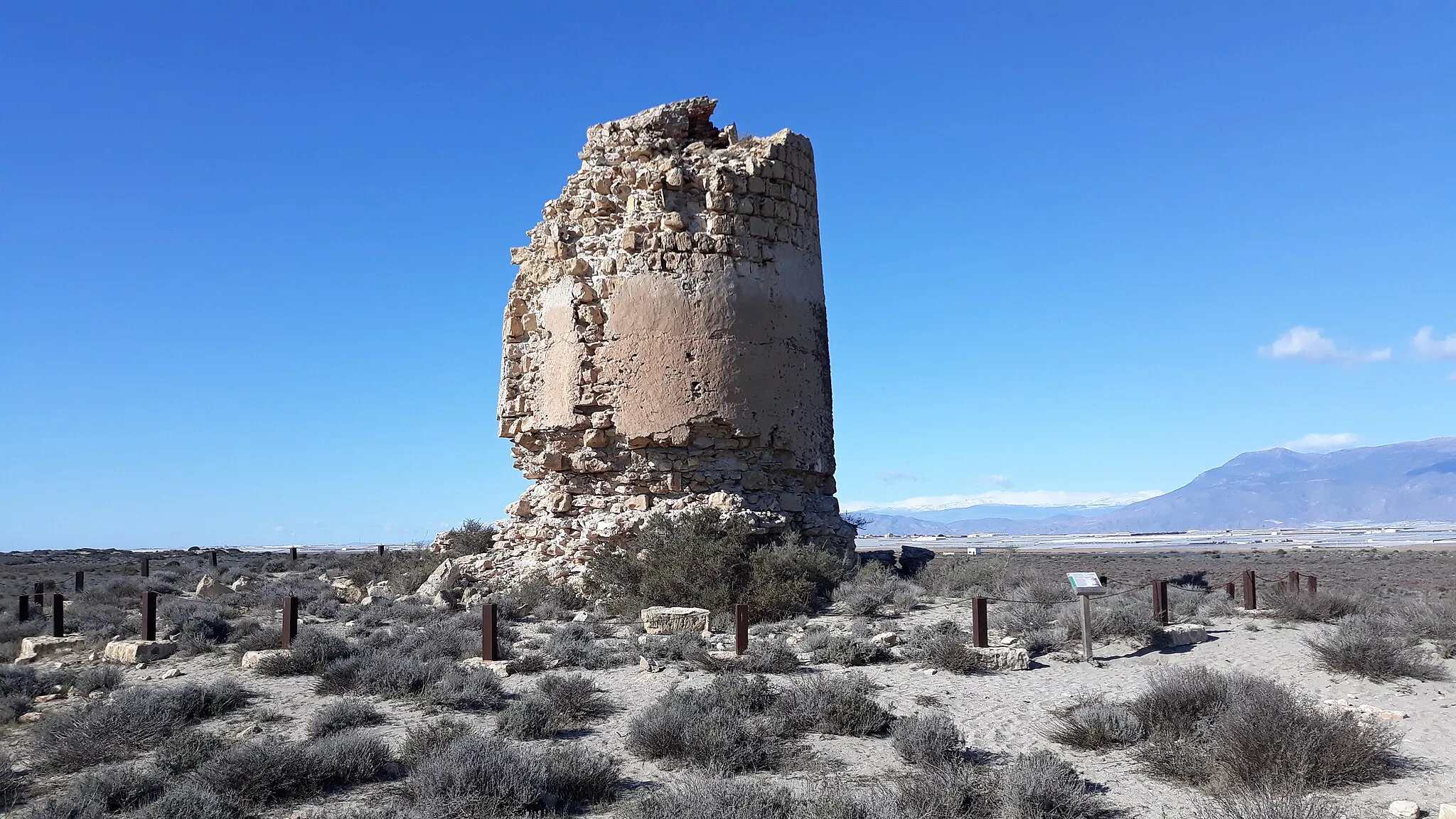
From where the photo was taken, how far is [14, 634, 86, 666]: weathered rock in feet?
34.6

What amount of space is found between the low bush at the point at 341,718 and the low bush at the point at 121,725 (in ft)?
2.89

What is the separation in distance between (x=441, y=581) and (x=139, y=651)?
466 cm

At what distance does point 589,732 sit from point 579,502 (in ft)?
25.7

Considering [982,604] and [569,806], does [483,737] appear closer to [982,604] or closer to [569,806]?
[569,806]

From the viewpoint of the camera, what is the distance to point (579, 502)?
1433 centimetres

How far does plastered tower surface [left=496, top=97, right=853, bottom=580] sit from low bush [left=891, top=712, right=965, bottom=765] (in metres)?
7.15

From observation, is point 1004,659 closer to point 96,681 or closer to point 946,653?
point 946,653

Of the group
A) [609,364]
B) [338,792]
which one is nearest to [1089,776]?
[338,792]

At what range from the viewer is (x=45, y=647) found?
10586 mm

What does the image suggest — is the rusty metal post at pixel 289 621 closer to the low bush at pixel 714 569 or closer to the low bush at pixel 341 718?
the low bush at pixel 341 718

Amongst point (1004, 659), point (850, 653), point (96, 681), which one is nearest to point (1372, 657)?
point (1004, 659)

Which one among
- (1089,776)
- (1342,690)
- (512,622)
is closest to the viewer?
(1089,776)

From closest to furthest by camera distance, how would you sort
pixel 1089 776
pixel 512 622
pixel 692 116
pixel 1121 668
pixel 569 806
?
pixel 569 806 → pixel 1089 776 → pixel 1121 668 → pixel 512 622 → pixel 692 116

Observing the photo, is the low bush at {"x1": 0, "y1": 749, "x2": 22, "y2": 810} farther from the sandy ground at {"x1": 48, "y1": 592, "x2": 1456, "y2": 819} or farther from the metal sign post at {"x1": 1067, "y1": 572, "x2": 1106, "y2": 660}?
the metal sign post at {"x1": 1067, "y1": 572, "x2": 1106, "y2": 660}
